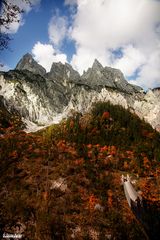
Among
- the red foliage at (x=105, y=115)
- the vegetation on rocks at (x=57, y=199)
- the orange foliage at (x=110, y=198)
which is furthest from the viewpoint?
the red foliage at (x=105, y=115)

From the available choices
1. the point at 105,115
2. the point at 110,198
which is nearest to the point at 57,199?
the point at 110,198

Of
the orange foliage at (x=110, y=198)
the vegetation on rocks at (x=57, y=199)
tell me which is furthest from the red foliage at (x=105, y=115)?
the orange foliage at (x=110, y=198)

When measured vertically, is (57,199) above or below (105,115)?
below

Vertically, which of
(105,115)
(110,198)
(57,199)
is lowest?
(57,199)

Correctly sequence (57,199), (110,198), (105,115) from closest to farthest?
(57,199), (110,198), (105,115)

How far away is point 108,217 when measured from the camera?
19.2 meters

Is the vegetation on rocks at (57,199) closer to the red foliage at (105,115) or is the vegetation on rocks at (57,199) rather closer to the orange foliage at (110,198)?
the orange foliage at (110,198)

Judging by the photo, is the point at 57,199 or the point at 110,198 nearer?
the point at 57,199

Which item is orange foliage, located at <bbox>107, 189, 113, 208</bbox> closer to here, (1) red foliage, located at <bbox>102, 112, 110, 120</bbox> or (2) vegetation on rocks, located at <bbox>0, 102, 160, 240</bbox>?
(2) vegetation on rocks, located at <bbox>0, 102, 160, 240</bbox>

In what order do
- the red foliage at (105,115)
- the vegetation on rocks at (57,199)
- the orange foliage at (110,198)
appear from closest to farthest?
1. the vegetation on rocks at (57,199)
2. the orange foliage at (110,198)
3. the red foliage at (105,115)

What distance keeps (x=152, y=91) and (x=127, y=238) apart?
19506cm

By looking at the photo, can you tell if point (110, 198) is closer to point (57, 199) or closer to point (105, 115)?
point (57, 199)

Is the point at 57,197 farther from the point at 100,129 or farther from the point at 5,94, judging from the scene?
the point at 5,94

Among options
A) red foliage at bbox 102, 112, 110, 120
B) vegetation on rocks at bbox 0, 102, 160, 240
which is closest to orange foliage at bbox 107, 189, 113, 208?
vegetation on rocks at bbox 0, 102, 160, 240
